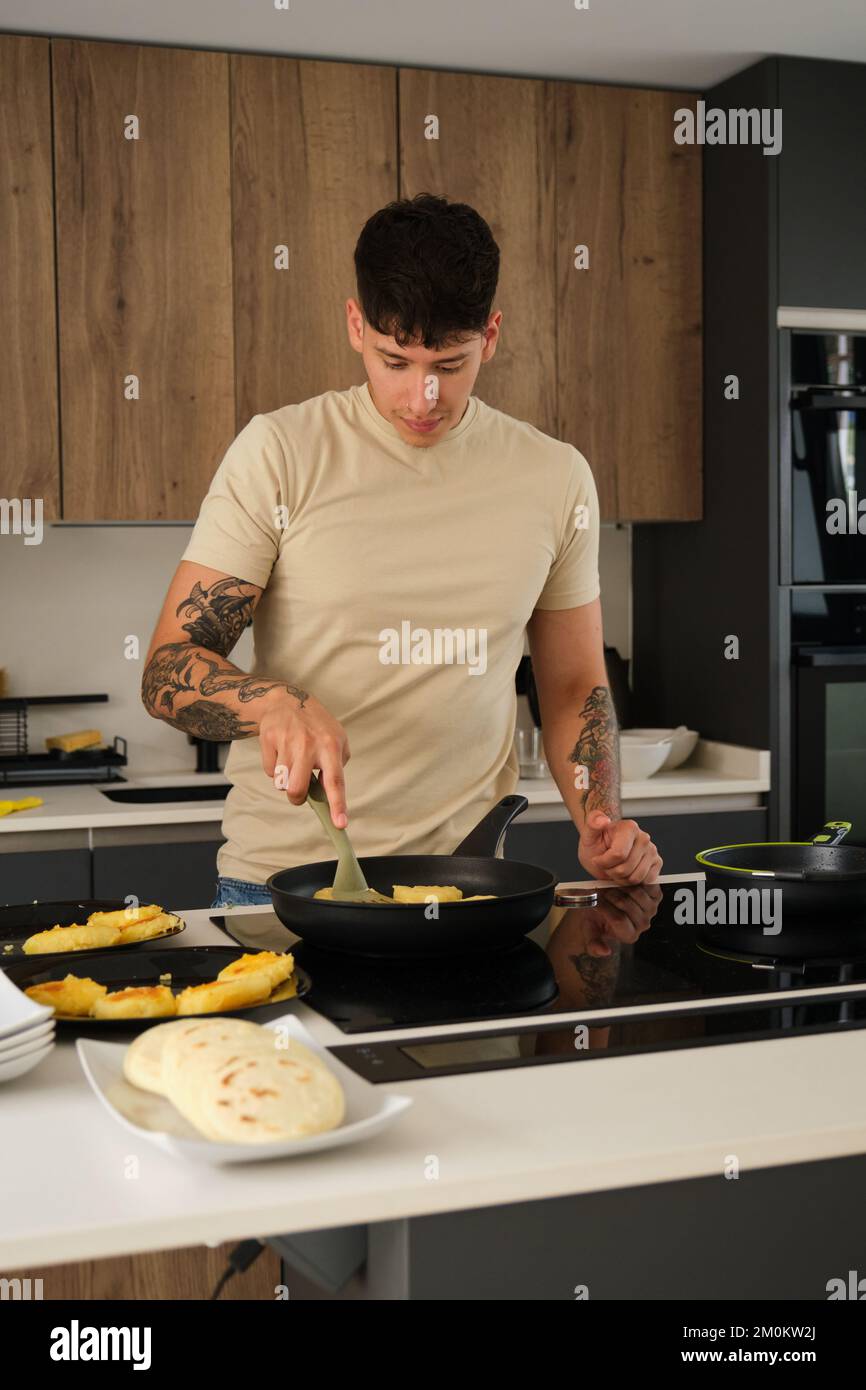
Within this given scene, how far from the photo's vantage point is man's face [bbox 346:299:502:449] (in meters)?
1.77

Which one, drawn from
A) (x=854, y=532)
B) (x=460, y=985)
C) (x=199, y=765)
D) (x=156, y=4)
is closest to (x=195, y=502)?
(x=199, y=765)

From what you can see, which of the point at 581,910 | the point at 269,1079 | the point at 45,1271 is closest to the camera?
the point at 269,1079

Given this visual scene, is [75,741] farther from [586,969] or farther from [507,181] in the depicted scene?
[586,969]

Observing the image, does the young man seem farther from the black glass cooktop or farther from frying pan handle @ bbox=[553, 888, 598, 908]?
the black glass cooktop

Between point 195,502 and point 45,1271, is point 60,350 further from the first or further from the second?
point 45,1271

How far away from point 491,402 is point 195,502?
2.41 ft

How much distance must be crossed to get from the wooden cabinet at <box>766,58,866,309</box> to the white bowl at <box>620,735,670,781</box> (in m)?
1.05

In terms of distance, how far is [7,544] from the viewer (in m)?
3.39

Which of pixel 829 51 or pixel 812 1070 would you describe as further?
pixel 829 51

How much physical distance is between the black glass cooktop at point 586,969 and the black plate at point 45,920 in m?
0.12

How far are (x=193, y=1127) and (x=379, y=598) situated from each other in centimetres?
103

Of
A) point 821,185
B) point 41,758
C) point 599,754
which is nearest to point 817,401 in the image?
point 821,185

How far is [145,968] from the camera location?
1318mm

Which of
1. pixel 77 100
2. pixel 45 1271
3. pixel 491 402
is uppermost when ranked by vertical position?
pixel 77 100
